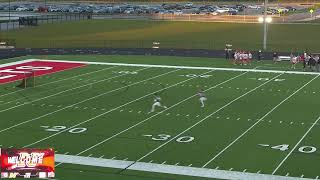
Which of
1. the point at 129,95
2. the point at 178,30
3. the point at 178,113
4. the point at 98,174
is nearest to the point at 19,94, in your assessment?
the point at 129,95

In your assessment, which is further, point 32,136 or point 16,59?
point 16,59

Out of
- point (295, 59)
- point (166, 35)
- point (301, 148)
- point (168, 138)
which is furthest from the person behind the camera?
point (166, 35)

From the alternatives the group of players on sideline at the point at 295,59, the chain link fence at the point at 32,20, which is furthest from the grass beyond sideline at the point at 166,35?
the group of players on sideline at the point at 295,59

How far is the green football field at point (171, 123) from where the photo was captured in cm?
1750

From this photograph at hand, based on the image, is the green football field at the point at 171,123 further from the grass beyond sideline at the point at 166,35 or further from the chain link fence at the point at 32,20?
the chain link fence at the point at 32,20

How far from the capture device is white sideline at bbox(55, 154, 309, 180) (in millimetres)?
16469

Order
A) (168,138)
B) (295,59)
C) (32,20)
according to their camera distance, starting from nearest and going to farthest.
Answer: (168,138), (295,59), (32,20)

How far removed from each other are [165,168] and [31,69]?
23.5 metres

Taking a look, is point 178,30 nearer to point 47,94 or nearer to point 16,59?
point 16,59

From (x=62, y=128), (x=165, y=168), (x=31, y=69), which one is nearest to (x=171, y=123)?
(x=62, y=128)

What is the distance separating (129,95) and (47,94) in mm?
3955

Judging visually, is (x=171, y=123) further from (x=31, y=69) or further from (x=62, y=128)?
(x=31, y=69)

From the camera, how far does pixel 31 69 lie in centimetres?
3897

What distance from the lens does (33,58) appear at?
45.2 metres
